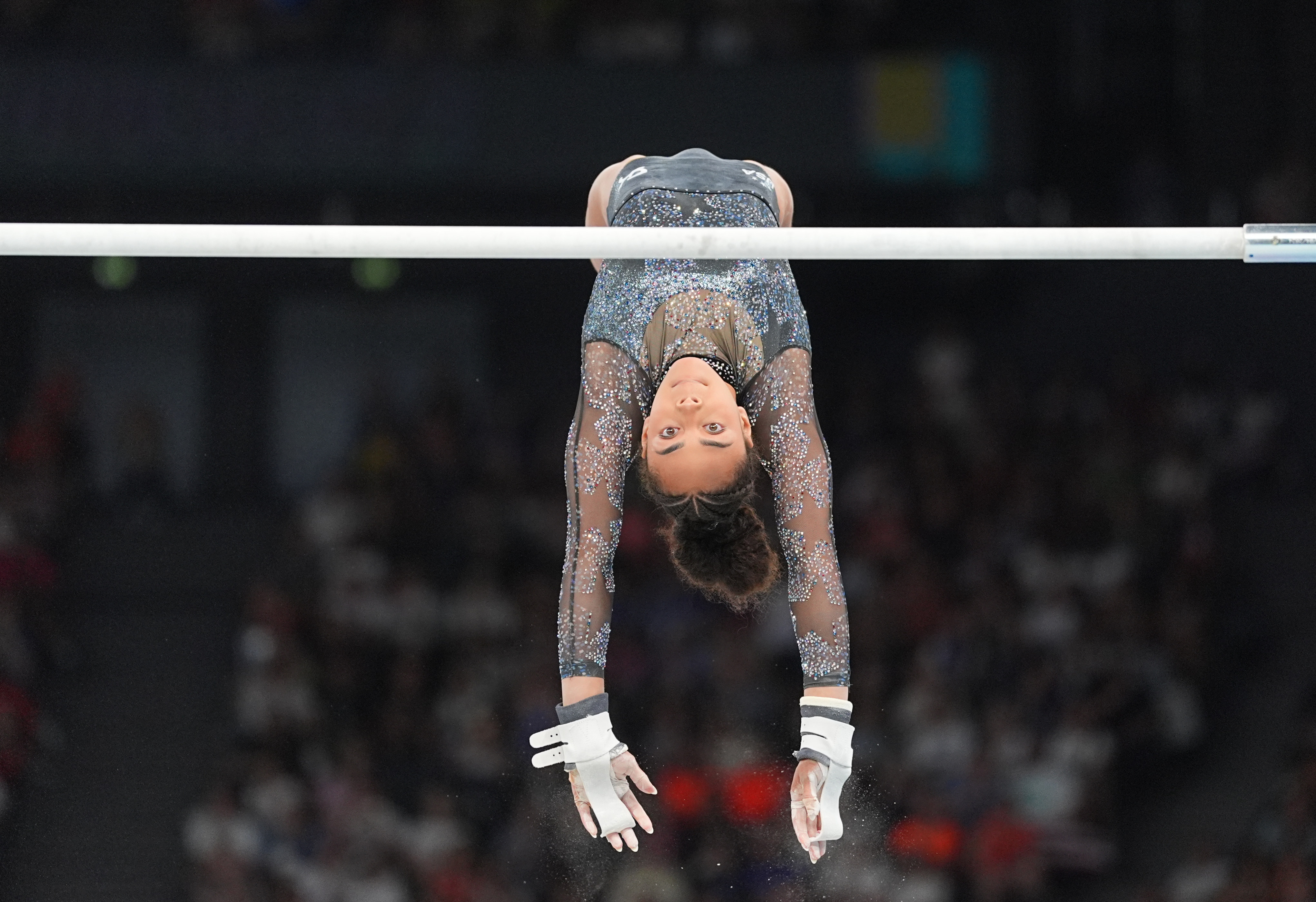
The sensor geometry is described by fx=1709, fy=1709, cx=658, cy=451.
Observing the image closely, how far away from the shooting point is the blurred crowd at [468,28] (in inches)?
399

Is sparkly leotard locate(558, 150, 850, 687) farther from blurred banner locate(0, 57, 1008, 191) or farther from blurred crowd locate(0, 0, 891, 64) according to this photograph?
blurred crowd locate(0, 0, 891, 64)

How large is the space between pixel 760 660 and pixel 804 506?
486 cm

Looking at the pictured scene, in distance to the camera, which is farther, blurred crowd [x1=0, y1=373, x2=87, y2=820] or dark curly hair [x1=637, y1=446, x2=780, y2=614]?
blurred crowd [x1=0, y1=373, x2=87, y2=820]

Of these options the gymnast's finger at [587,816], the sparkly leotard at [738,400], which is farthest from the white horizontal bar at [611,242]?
the gymnast's finger at [587,816]

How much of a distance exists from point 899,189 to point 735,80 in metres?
1.26

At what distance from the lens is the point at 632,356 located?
4.22 m

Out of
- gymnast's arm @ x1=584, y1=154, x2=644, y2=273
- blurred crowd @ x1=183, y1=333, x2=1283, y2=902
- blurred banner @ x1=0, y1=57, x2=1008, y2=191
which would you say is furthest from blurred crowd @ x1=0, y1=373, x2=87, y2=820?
gymnast's arm @ x1=584, y1=154, x2=644, y2=273

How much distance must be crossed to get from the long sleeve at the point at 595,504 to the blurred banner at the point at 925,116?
6.50 m

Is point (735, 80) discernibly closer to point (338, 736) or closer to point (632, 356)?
point (338, 736)

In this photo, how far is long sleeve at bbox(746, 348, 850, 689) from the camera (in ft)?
13.7

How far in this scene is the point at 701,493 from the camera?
160 inches

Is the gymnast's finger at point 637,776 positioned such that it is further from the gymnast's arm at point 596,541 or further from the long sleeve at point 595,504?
the long sleeve at point 595,504

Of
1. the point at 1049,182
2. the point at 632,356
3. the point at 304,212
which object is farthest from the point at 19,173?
the point at 632,356

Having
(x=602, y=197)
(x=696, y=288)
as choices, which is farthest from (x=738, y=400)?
(x=602, y=197)
